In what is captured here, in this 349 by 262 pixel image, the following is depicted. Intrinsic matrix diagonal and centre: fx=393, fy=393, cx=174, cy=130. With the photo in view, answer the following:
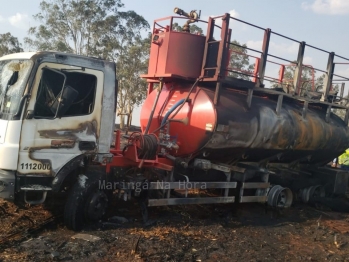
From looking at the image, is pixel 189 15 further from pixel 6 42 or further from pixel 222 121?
pixel 6 42

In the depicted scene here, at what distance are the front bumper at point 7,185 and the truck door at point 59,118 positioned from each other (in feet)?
0.49

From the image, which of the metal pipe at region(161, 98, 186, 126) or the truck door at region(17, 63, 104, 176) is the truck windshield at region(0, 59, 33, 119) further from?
the metal pipe at region(161, 98, 186, 126)

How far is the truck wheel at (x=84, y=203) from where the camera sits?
19.2ft

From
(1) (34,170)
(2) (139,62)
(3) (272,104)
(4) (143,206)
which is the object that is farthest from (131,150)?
(2) (139,62)

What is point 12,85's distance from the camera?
563cm

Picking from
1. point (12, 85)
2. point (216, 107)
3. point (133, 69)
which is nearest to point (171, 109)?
point (216, 107)

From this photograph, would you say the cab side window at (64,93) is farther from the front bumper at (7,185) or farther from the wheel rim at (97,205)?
the wheel rim at (97,205)

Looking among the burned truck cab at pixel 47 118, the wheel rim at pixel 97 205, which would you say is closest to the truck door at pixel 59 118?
the burned truck cab at pixel 47 118

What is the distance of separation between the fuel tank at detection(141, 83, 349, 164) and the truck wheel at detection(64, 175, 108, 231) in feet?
6.67

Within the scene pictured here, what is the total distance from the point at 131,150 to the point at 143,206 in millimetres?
1051

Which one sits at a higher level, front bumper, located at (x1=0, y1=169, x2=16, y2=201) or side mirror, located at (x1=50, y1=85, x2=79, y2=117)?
side mirror, located at (x1=50, y1=85, x2=79, y2=117)

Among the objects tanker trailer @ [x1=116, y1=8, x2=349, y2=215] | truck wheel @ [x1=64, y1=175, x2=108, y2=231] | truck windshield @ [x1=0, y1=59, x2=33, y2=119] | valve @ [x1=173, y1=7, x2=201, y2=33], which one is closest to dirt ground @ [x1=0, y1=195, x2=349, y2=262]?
truck wheel @ [x1=64, y1=175, x2=108, y2=231]

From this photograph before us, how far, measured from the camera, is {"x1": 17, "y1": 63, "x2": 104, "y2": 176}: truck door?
556cm

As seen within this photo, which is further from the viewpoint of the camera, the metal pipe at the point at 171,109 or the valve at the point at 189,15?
the valve at the point at 189,15
